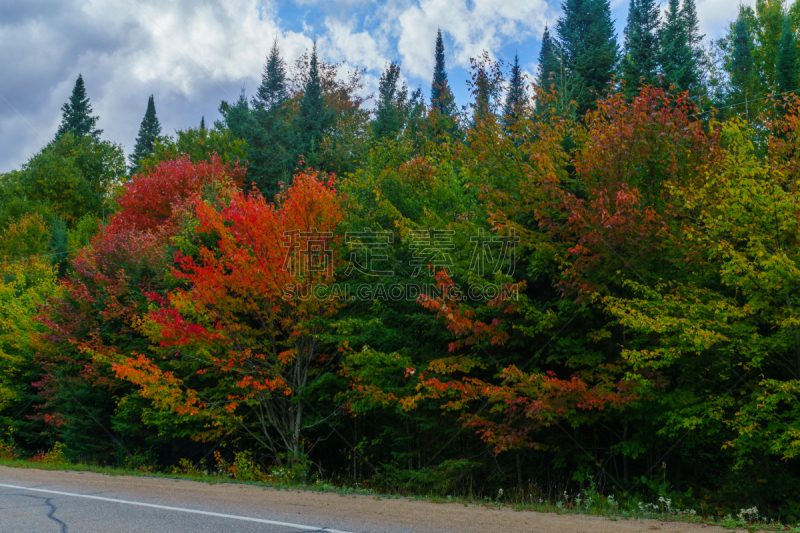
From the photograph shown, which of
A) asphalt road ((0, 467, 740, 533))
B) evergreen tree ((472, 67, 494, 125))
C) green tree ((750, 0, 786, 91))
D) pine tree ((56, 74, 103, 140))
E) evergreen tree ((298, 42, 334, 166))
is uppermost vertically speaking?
pine tree ((56, 74, 103, 140))

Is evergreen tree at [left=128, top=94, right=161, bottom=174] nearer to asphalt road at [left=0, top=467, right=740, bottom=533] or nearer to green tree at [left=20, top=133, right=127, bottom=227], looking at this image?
green tree at [left=20, top=133, right=127, bottom=227]

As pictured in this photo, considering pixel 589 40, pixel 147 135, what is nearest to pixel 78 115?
pixel 147 135

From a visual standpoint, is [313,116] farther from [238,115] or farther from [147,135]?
[147,135]

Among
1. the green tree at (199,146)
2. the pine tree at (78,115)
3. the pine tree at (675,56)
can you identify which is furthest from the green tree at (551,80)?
the pine tree at (78,115)

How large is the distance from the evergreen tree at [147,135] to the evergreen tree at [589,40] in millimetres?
45604

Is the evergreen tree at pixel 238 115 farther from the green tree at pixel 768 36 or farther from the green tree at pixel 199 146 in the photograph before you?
the green tree at pixel 768 36

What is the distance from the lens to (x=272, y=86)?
47.9 m

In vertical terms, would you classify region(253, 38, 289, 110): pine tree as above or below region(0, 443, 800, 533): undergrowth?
above

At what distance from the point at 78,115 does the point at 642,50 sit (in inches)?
2587

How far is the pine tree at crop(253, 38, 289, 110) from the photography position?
47.2 m

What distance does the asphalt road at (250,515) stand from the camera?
6461 mm

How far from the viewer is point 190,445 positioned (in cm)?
2006

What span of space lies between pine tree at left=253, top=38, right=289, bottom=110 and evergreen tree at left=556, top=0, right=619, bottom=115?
77.0ft

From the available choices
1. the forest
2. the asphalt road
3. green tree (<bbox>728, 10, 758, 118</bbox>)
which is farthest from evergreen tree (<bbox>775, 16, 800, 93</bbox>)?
the asphalt road
